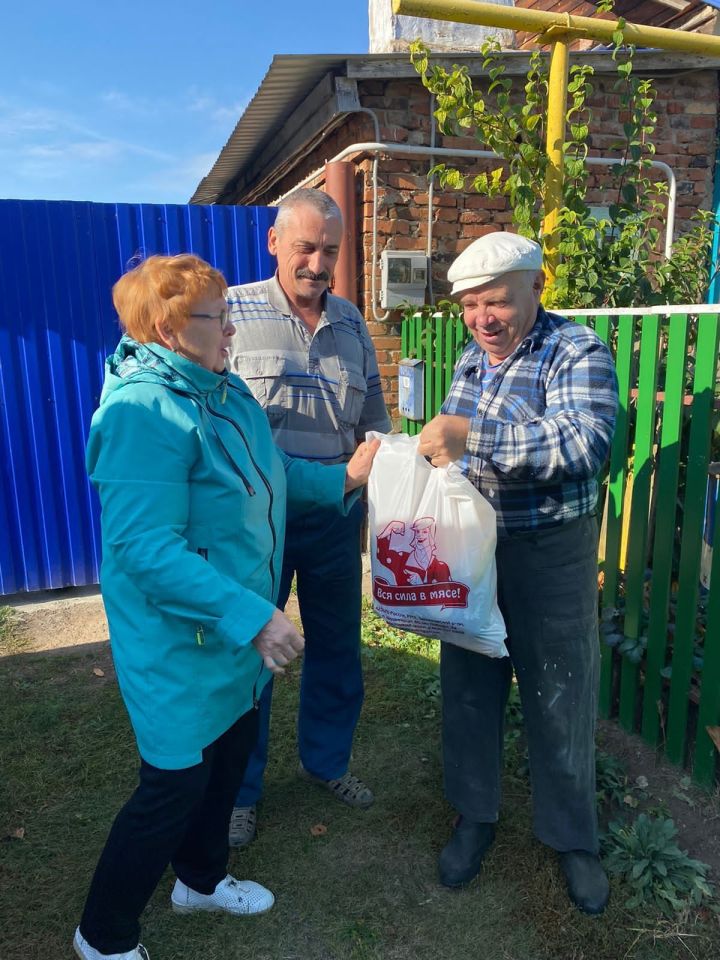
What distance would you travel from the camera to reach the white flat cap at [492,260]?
175 centimetres

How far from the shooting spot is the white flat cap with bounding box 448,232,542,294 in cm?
175

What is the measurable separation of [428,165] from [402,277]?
0.78 meters

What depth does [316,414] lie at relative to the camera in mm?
2357

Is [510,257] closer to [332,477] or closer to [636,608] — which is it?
[332,477]

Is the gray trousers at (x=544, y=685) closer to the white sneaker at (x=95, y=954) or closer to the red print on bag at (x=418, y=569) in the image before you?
the red print on bag at (x=418, y=569)

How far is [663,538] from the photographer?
261 cm

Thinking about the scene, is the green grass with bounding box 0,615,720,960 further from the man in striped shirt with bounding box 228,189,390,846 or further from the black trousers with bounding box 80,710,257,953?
the black trousers with bounding box 80,710,257,953

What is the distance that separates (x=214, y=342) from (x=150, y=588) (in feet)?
1.90

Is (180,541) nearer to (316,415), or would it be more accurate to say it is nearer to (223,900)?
(316,415)

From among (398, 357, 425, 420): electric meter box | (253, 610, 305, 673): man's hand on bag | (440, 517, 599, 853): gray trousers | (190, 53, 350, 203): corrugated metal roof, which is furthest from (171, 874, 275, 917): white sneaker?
(190, 53, 350, 203): corrugated metal roof

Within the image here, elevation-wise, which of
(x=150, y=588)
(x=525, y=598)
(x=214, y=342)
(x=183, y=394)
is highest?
(x=214, y=342)

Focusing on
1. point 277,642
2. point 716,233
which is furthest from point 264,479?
point 716,233

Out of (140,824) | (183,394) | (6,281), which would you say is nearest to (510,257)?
(183,394)

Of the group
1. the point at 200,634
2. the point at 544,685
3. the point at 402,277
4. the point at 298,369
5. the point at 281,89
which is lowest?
the point at 544,685
